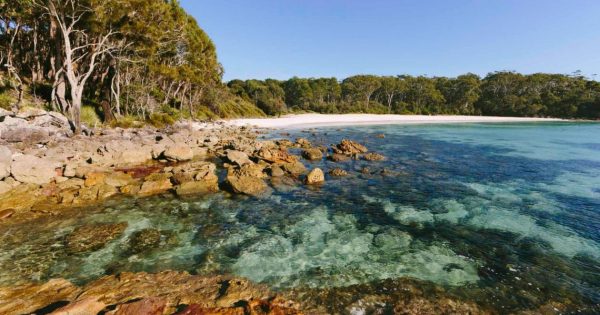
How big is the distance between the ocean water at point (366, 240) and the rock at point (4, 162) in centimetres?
447

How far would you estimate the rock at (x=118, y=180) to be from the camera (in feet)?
46.6

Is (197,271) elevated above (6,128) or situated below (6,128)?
below

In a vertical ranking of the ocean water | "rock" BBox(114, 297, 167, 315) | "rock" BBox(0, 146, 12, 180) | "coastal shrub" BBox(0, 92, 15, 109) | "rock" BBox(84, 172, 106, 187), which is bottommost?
the ocean water

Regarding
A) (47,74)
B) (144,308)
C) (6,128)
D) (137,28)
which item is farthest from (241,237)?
(47,74)

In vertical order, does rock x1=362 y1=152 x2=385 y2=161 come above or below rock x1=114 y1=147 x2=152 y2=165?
below

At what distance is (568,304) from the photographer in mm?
6695

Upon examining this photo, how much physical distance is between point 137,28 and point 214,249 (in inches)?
959

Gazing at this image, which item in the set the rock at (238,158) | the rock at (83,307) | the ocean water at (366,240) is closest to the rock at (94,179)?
the ocean water at (366,240)

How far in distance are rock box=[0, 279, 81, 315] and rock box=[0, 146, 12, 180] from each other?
8935 millimetres

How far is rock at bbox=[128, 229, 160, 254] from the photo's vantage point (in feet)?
28.9

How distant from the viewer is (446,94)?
11662 cm

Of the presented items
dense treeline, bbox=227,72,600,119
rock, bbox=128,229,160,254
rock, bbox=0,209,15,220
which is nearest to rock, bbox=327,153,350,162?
rock, bbox=128,229,160,254

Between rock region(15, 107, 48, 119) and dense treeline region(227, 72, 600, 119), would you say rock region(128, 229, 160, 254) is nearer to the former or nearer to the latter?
rock region(15, 107, 48, 119)

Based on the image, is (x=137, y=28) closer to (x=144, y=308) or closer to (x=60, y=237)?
(x=60, y=237)
